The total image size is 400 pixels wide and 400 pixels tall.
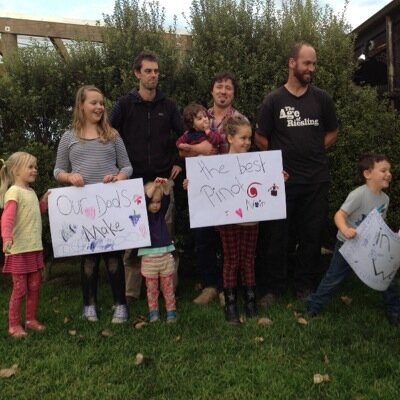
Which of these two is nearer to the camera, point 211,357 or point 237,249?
point 211,357

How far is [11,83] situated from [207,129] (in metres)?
2.66

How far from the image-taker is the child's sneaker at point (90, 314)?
467 cm

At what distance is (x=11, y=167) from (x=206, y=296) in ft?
7.39

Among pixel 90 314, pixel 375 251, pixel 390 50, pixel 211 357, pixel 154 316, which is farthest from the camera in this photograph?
pixel 390 50

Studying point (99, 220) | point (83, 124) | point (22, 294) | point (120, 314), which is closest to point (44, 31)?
point (83, 124)

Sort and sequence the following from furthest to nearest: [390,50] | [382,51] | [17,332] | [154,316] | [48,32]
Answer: [382,51], [390,50], [48,32], [154,316], [17,332]

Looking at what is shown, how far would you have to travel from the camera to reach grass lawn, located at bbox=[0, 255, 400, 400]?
3277 millimetres

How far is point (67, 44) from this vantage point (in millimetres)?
6605

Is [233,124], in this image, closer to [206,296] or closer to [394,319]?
[206,296]

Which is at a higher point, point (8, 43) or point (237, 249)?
point (8, 43)

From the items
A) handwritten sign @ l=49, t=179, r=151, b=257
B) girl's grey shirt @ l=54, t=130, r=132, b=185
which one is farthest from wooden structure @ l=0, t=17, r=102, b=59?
handwritten sign @ l=49, t=179, r=151, b=257

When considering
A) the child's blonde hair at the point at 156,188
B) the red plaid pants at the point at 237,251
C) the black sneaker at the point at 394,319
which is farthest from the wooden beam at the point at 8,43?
the black sneaker at the point at 394,319

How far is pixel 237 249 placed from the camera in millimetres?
4578

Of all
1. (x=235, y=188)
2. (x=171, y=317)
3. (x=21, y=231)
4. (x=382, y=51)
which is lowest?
(x=171, y=317)
